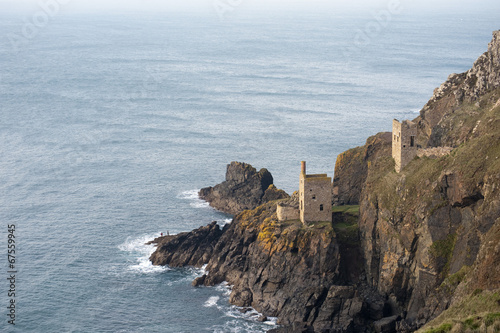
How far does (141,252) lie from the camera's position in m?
120

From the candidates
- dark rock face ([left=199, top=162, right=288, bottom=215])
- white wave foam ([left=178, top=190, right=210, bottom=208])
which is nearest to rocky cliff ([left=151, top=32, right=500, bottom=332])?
dark rock face ([left=199, top=162, right=288, bottom=215])

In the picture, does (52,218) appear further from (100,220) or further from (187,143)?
(187,143)

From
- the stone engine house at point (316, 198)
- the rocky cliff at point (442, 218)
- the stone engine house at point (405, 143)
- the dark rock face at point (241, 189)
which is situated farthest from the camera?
the dark rock face at point (241, 189)

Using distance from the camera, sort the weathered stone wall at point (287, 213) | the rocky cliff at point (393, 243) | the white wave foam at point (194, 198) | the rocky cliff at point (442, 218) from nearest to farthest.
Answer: the rocky cliff at point (442, 218) → the rocky cliff at point (393, 243) → the weathered stone wall at point (287, 213) → the white wave foam at point (194, 198)

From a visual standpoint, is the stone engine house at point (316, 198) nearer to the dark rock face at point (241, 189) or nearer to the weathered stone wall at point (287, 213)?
the weathered stone wall at point (287, 213)

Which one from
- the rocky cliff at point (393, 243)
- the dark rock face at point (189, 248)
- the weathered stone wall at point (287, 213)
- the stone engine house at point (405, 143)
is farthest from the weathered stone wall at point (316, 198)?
the dark rock face at point (189, 248)

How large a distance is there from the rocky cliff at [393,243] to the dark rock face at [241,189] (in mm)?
15850

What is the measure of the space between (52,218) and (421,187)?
6432cm

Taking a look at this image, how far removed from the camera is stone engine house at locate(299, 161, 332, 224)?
103 metres

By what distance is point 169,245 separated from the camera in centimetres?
11619

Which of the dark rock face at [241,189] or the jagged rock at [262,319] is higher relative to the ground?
the dark rock face at [241,189]

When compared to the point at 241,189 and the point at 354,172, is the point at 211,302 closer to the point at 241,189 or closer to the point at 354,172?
the point at 354,172

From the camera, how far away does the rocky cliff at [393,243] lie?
86062 millimetres

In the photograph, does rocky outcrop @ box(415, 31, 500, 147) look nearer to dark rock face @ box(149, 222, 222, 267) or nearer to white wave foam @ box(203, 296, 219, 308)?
dark rock face @ box(149, 222, 222, 267)
